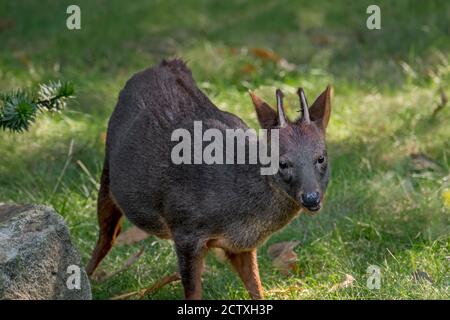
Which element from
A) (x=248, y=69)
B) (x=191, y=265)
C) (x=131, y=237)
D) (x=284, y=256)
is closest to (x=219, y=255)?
(x=284, y=256)

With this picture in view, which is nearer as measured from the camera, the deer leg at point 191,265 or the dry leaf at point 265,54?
the deer leg at point 191,265

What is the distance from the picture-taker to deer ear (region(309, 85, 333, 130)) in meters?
4.87

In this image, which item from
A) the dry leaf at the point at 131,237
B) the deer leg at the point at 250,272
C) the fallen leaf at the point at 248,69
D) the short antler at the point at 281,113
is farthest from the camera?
the fallen leaf at the point at 248,69

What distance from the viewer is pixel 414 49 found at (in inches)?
334

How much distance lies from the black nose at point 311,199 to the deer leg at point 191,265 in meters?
0.63

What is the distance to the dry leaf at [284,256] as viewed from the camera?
5.61 metres

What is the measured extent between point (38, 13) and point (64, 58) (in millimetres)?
1129

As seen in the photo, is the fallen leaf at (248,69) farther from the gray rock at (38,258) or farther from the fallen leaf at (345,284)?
the gray rock at (38,258)

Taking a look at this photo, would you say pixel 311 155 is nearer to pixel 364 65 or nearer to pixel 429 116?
pixel 429 116

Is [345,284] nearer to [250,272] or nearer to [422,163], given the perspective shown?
[250,272]

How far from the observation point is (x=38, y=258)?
4531 millimetres

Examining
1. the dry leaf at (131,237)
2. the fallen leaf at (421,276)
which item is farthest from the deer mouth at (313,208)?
the dry leaf at (131,237)

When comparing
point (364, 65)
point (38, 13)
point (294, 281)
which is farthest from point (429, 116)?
point (38, 13)

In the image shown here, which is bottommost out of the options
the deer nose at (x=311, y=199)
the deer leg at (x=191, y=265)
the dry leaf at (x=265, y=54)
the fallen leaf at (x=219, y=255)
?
the fallen leaf at (x=219, y=255)
